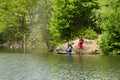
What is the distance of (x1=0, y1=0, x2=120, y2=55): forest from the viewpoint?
48.9 metres

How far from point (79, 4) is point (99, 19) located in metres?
8.52

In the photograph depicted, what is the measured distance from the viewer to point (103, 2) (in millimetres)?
48594

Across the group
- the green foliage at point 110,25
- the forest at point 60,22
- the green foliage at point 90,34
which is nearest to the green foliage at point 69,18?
the forest at point 60,22

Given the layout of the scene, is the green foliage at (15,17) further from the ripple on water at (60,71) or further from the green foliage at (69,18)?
the ripple on water at (60,71)

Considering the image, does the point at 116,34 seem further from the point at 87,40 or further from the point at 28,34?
the point at 28,34

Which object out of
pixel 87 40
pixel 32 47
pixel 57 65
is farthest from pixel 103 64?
pixel 32 47

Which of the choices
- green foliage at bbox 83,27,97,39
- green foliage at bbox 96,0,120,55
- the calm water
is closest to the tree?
green foliage at bbox 83,27,97,39

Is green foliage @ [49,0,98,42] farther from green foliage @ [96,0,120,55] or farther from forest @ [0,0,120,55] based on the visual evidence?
green foliage @ [96,0,120,55]

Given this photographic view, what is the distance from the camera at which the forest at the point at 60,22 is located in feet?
160

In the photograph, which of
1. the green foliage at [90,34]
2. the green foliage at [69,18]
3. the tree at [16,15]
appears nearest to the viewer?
the green foliage at [90,34]

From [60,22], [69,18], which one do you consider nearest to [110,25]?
[60,22]

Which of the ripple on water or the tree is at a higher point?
the tree

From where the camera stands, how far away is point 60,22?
2308 inches

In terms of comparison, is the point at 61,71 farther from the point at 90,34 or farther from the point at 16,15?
the point at 16,15
